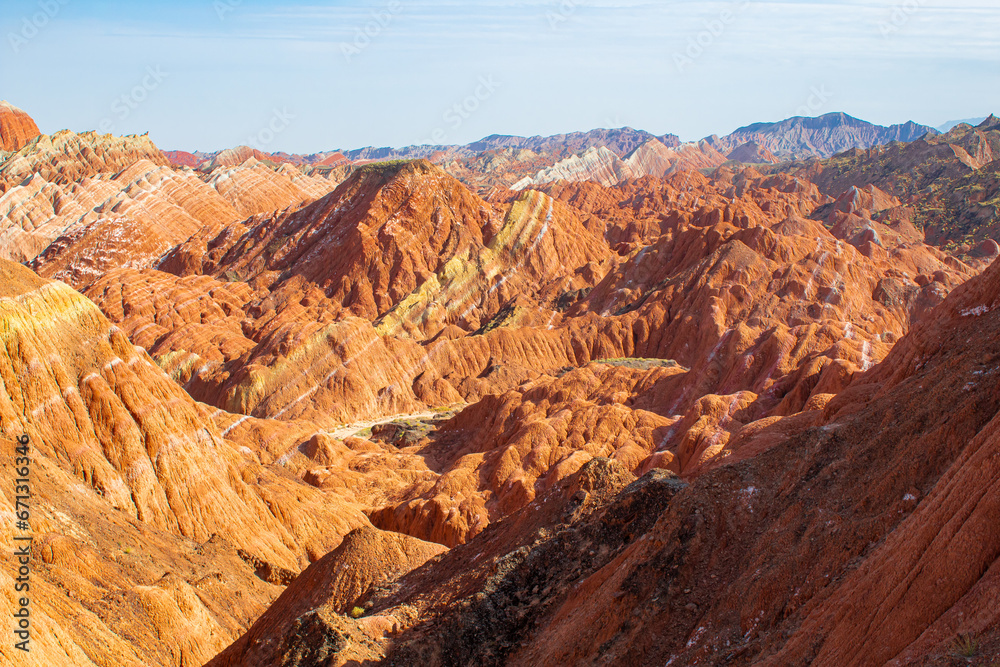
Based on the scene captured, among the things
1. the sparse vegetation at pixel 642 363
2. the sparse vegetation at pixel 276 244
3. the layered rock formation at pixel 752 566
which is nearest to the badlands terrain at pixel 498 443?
the layered rock formation at pixel 752 566

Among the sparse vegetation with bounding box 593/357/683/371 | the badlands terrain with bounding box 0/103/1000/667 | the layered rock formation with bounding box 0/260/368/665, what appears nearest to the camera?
the badlands terrain with bounding box 0/103/1000/667

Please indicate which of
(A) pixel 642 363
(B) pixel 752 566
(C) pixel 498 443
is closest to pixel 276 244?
(A) pixel 642 363

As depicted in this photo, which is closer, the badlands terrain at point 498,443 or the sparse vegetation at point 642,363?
the badlands terrain at point 498,443

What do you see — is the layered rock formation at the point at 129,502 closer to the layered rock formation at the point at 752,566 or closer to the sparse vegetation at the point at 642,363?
the layered rock formation at the point at 752,566

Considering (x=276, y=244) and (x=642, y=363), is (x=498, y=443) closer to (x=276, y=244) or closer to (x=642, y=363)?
(x=642, y=363)

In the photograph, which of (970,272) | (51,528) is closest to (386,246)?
(970,272)

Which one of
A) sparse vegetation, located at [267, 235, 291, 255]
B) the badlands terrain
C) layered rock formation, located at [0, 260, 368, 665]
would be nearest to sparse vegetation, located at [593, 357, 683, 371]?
the badlands terrain

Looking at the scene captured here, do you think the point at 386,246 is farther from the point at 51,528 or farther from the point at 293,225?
the point at 51,528

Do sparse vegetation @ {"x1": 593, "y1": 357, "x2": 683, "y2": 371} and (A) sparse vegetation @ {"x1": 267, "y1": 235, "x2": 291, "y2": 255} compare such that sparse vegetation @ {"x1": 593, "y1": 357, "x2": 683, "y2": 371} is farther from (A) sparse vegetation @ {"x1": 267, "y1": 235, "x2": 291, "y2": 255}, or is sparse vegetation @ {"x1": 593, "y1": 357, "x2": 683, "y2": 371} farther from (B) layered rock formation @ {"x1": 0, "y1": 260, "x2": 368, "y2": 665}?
(A) sparse vegetation @ {"x1": 267, "y1": 235, "x2": 291, "y2": 255}
